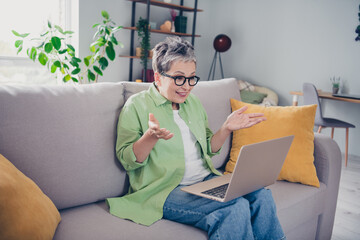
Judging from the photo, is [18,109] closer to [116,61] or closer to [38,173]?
[38,173]

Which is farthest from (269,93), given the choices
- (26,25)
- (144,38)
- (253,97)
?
(26,25)

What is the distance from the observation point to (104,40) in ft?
9.18

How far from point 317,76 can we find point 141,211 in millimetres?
3680

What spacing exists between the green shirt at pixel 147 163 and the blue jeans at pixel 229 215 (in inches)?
2.3

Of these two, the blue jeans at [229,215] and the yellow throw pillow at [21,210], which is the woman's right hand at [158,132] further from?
the yellow throw pillow at [21,210]

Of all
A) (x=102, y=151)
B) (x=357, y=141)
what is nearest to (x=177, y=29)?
(x=357, y=141)

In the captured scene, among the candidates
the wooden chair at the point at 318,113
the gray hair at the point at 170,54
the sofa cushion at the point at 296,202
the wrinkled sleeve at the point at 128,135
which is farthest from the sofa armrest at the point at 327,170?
the wooden chair at the point at 318,113

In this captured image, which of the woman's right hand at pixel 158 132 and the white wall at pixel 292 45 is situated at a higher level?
the white wall at pixel 292 45

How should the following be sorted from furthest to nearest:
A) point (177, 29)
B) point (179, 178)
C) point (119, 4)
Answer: point (177, 29)
point (119, 4)
point (179, 178)

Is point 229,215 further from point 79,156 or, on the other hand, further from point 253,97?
point 253,97

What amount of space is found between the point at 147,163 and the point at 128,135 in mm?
141

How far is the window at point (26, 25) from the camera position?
364 cm

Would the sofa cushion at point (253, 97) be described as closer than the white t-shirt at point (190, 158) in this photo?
No

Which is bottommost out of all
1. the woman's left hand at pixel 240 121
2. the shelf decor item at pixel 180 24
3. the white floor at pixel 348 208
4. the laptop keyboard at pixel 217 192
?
the white floor at pixel 348 208
